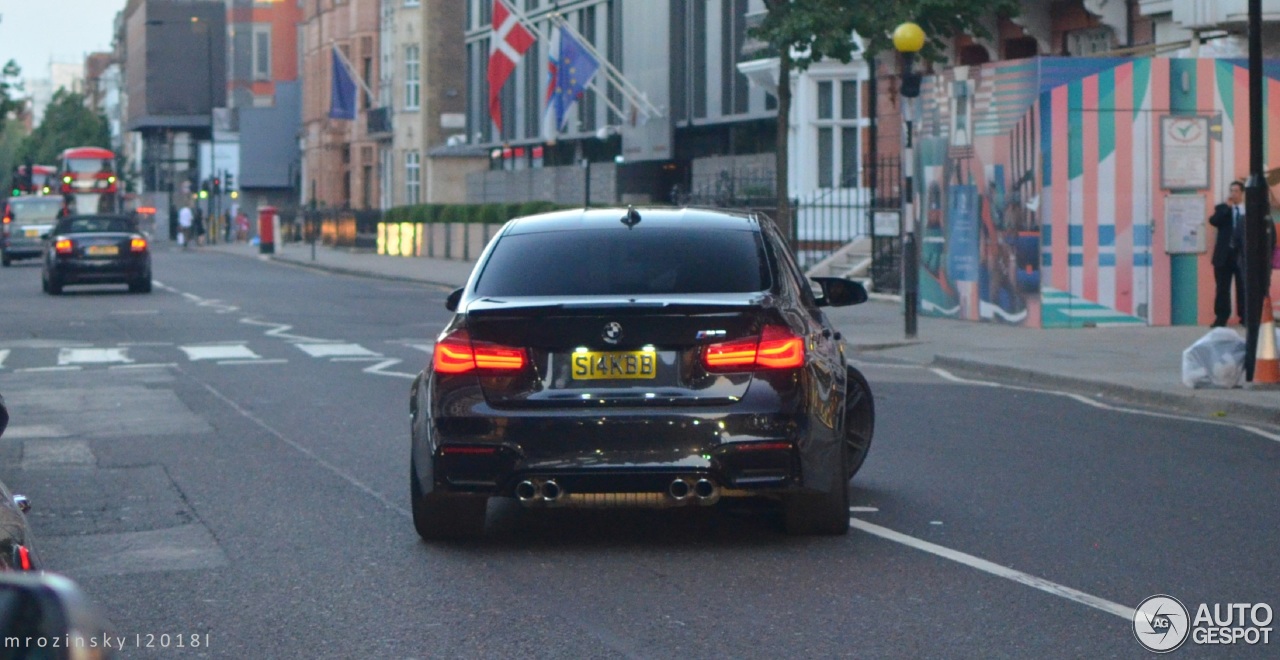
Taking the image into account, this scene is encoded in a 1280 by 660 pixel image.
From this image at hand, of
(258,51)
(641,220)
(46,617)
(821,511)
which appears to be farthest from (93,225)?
(258,51)

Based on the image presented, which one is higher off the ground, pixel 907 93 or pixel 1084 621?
pixel 907 93

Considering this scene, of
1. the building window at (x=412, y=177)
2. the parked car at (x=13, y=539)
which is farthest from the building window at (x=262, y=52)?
the parked car at (x=13, y=539)

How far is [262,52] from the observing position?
393ft

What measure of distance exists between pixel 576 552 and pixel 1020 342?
43.8 ft

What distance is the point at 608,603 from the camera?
22.3 feet

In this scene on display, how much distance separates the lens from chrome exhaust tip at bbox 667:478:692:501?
7480 mm

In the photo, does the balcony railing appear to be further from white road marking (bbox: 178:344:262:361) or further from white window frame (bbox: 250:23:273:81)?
white road marking (bbox: 178:344:262:361)

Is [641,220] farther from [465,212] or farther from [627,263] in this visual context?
[465,212]

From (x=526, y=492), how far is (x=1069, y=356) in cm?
1186

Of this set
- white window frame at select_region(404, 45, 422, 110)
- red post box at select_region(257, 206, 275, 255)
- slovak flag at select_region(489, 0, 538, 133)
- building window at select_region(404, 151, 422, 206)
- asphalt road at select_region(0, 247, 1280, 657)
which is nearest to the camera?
asphalt road at select_region(0, 247, 1280, 657)

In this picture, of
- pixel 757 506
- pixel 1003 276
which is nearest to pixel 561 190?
pixel 1003 276

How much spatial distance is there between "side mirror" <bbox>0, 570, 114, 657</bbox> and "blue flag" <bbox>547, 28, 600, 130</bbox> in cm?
4037

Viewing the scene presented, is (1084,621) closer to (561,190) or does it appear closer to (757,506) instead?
(757,506)
